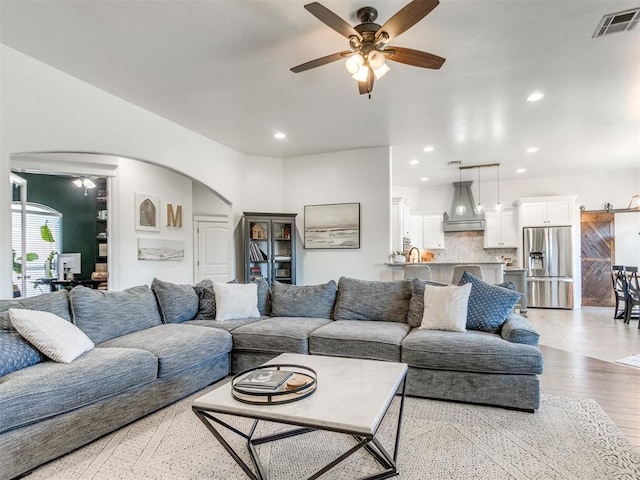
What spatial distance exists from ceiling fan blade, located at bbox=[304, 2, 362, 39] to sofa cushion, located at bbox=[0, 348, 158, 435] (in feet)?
8.16

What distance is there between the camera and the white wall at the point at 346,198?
225 inches

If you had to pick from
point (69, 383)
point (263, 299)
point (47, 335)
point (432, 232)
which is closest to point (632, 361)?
point (263, 299)

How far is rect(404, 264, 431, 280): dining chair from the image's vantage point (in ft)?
17.6

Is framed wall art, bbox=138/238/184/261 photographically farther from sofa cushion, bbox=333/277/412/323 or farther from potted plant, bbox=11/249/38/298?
sofa cushion, bbox=333/277/412/323

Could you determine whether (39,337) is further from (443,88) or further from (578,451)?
(443,88)

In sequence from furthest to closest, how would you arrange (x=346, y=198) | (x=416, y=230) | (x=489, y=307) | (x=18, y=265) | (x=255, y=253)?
(x=416, y=230), (x=346, y=198), (x=255, y=253), (x=18, y=265), (x=489, y=307)

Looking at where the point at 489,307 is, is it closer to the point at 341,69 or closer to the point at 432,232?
the point at 341,69

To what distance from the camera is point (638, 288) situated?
5543 millimetres

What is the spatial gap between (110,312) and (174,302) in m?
0.70

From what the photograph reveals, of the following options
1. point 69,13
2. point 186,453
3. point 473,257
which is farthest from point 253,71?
point 473,257

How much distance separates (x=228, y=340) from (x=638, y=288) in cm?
609

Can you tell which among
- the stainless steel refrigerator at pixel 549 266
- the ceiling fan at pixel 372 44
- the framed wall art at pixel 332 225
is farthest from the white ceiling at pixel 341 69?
the stainless steel refrigerator at pixel 549 266

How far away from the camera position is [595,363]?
3787mm

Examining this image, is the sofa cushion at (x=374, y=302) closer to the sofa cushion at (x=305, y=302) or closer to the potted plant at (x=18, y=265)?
the sofa cushion at (x=305, y=302)
